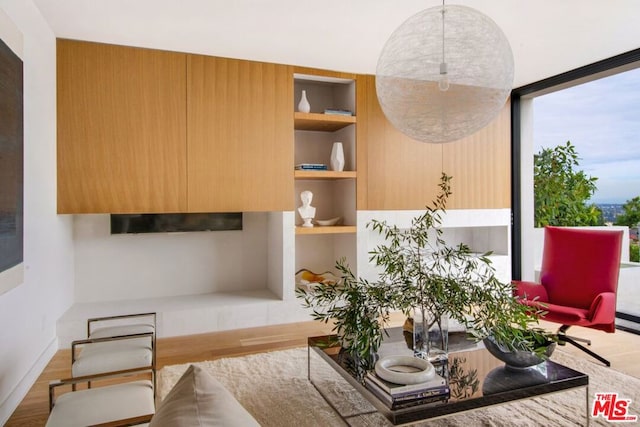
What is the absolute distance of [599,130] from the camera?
4238 mm

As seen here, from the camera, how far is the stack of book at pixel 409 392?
5.56ft

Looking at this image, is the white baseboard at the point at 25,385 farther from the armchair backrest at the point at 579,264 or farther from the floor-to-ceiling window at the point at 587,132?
the floor-to-ceiling window at the point at 587,132

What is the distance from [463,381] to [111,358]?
1.71 metres

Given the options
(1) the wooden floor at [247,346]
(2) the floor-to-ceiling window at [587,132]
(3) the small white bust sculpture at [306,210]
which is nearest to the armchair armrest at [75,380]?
(1) the wooden floor at [247,346]

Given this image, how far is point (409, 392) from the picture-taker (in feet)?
5.66

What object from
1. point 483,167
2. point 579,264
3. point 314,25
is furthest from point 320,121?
point 579,264

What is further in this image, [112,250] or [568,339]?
[112,250]

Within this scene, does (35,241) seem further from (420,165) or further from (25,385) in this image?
(420,165)

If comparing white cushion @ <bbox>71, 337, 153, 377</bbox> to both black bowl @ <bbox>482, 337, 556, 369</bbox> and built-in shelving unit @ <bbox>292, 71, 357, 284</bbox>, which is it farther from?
built-in shelving unit @ <bbox>292, 71, 357, 284</bbox>

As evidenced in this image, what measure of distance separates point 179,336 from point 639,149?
437 centimetres

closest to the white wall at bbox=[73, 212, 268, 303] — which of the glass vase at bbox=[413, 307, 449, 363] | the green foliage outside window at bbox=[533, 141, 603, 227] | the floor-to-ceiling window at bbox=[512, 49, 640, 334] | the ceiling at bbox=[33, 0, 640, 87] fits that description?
the ceiling at bbox=[33, 0, 640, 87]

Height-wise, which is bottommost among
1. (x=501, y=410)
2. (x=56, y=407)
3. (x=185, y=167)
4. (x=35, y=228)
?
(x=501, y=410)

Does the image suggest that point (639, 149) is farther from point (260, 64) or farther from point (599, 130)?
point (260, 64)

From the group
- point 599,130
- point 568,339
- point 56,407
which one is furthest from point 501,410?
point 599,130
